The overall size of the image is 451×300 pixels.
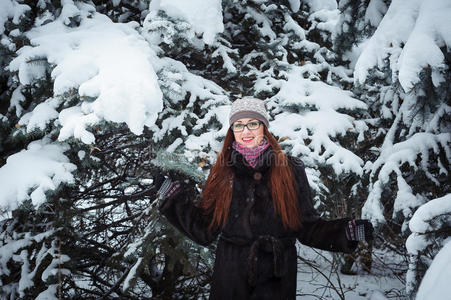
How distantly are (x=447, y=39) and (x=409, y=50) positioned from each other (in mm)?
275

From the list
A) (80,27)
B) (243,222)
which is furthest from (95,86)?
(243,222)

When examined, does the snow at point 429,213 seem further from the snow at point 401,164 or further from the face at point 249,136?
the face at point 249,136

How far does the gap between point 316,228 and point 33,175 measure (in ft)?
8.36

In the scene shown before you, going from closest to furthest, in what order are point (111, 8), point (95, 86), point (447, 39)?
point (447, 39)
point (95, 86)
point (111, 8)

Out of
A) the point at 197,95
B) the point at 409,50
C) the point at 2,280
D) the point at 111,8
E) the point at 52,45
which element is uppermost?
the point at 111,8

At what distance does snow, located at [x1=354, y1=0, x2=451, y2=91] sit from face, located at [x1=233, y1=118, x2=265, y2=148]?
1.14 m

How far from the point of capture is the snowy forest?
230cm

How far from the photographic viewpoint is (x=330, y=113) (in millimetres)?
3568

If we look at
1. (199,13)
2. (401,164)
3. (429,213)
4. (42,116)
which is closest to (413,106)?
(401,164)

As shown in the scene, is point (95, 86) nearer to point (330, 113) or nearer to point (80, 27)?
point (80, 27)

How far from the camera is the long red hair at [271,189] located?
227 cm

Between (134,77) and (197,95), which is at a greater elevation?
(197,95)

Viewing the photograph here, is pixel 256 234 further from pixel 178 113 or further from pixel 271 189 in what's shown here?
pixel 178 113

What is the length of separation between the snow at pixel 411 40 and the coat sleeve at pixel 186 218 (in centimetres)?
196
